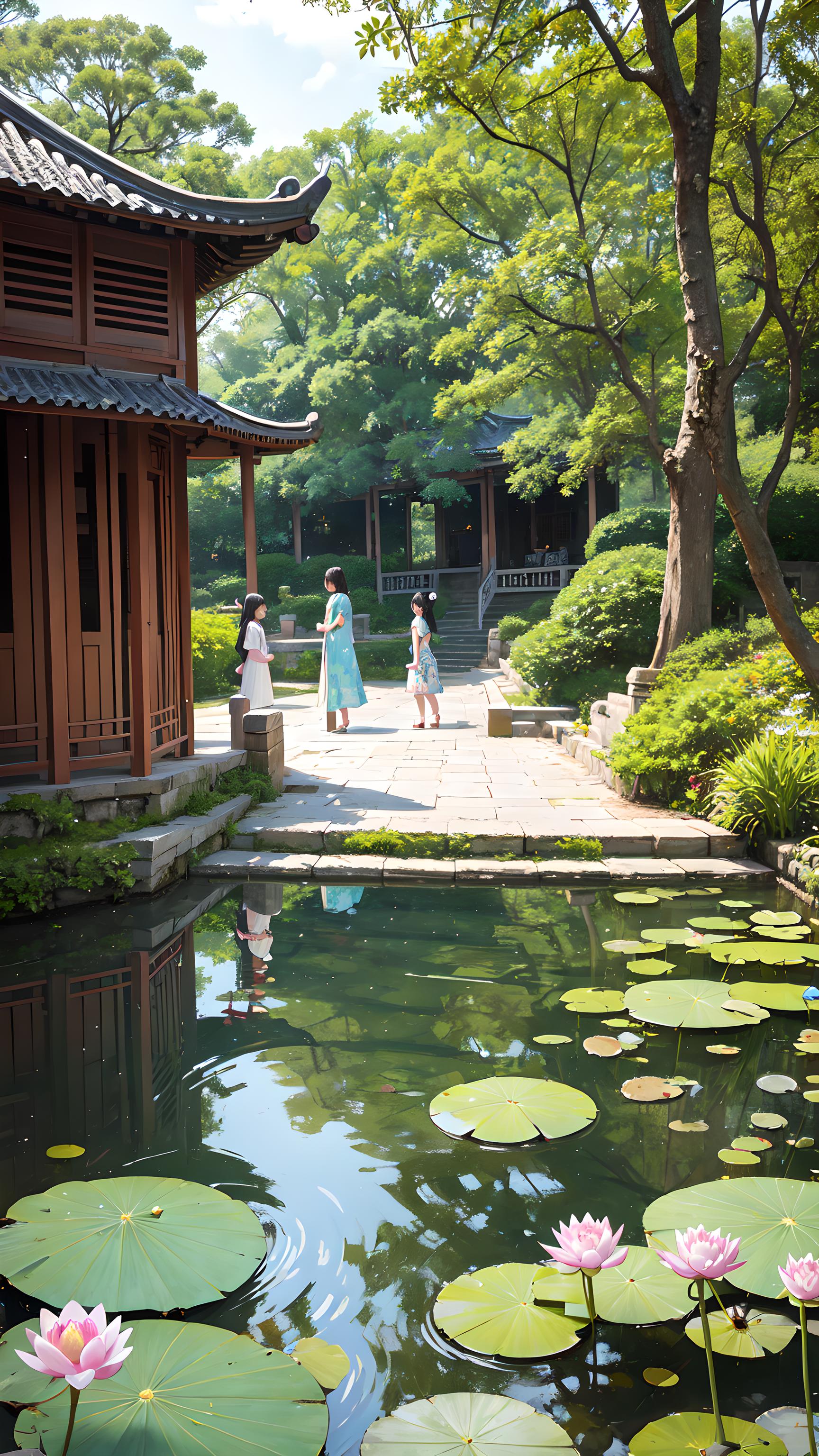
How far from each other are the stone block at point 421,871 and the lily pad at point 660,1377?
12.0 ft

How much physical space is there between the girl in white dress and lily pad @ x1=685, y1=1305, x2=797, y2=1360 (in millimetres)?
7516

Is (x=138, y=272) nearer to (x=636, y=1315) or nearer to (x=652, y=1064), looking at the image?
(x=652, y=1064)

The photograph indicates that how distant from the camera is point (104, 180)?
623cm

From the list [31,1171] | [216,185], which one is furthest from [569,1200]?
[216,185]

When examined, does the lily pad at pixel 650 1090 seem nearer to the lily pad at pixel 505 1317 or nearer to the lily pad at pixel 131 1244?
the lily pad at pixel 505 1317

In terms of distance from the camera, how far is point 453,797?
23.4ft

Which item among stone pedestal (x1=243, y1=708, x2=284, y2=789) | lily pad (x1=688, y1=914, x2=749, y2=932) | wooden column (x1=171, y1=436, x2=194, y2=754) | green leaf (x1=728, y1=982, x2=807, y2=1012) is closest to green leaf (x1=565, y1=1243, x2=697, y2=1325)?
green leaf (x1=728, y1=982, x2=807, y2=1012)

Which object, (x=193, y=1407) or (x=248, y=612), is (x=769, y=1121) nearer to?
(x=193, y=1407)

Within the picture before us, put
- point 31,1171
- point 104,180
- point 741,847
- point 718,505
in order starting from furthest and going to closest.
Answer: point 718,505
point 104,180
point 741,847
point 31,1171

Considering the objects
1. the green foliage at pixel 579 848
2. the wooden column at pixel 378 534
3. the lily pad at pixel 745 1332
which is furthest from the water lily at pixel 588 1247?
the wooden column at pixel 378 534

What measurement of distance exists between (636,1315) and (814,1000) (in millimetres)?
2062

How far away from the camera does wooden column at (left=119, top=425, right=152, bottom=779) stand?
5.88 metres

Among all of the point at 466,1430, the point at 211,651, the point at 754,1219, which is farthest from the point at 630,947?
the point at 211,651

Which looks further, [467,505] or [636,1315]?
[467,505]
